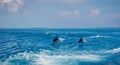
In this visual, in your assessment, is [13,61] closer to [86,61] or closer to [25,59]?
[25,59]

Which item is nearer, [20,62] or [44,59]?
[20,62]

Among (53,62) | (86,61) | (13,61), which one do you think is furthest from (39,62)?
(86,61)

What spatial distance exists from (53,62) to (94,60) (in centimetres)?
645

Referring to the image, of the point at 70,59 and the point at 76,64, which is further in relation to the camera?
the point at 70,59

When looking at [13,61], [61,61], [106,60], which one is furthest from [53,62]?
[106,60]

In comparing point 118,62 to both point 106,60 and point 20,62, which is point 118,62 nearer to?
point 106,60

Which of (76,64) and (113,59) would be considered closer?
(76,64)

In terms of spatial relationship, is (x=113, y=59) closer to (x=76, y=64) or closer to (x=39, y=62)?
(x=76, y=64)

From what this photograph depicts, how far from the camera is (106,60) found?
31.9 m

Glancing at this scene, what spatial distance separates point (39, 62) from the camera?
30.1 metres

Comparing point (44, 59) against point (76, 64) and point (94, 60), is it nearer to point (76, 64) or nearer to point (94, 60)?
point (76, 64)

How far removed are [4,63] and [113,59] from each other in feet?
56.1

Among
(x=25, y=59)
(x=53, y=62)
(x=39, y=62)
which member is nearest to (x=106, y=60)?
(x=53, y=62)

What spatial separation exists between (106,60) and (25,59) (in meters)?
12.7
